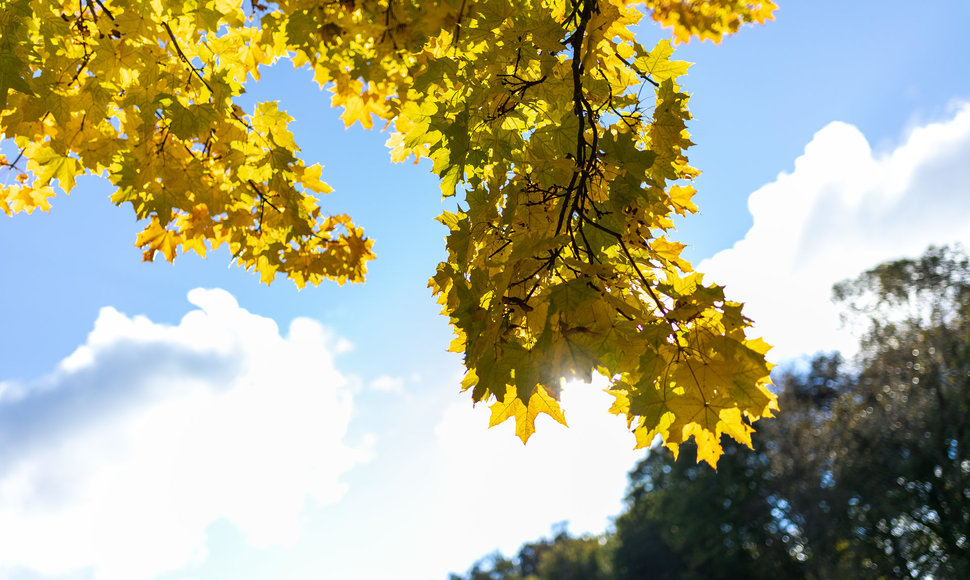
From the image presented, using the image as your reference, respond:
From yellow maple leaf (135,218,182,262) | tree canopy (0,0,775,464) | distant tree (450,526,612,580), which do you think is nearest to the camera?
tree canopy (0,0,775,464)

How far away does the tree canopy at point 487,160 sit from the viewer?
147cm

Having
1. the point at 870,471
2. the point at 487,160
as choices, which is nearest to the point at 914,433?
the point at 870,471

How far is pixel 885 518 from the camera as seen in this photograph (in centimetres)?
1576

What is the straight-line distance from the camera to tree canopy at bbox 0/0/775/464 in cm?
147

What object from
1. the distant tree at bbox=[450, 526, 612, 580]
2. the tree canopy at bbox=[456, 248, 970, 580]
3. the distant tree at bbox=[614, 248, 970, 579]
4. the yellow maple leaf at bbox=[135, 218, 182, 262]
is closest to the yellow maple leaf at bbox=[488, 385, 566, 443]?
the yellow maple leaf at bbox=[135, 218, 182, 262]

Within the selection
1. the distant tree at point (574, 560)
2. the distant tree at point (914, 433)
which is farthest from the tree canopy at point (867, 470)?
the distant tree at point (574, 560)

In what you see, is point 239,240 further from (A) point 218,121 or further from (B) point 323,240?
(A) point 218,121

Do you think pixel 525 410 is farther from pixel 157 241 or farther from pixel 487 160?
pixel 157 241

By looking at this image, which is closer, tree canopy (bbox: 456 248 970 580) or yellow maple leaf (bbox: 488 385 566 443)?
yellow maple leaf (bbox: 488 385 566 443)

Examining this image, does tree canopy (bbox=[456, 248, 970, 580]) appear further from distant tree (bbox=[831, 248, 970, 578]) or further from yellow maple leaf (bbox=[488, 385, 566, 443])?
yellow maple leaf (bbox=[488, 385, 566, 443])

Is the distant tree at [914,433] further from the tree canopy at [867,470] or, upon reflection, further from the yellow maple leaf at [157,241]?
the yellow maple leaf at [157,241]

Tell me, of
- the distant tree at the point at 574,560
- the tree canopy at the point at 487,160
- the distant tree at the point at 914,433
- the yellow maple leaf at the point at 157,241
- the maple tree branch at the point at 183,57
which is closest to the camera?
the tree canopy at the point at 487,160

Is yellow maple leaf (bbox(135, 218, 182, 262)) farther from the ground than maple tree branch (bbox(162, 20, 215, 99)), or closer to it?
closer to it

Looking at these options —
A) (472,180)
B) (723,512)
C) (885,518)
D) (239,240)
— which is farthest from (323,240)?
(723,512)
